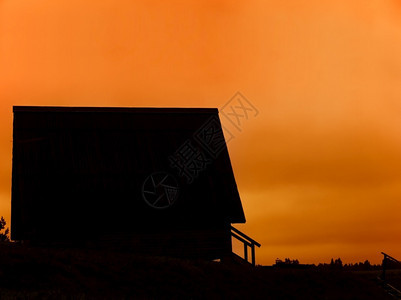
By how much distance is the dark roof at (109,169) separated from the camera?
4044cm

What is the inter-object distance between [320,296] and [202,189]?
10066 millimetres

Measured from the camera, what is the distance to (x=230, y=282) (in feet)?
113

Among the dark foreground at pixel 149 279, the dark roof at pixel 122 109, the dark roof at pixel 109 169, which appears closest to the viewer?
the dark foreground at pixel 149 279

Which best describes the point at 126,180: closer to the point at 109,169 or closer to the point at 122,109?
the point at 109,169

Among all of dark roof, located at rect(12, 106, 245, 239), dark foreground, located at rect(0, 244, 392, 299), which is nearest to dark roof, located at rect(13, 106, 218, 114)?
dark roof, located at rect(12, 106, 245, 239)

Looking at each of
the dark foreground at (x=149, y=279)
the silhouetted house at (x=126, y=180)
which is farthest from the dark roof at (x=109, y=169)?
the dark foreground at (x=149, y=279)

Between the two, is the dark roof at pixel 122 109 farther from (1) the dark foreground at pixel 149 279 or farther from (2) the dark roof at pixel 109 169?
(1) the dark foreground at pixel 149 279

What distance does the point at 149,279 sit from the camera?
3316 centimetres

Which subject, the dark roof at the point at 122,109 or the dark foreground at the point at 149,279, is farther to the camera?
the dark roof at the point at 122,109

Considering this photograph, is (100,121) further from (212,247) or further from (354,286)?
(354,286)

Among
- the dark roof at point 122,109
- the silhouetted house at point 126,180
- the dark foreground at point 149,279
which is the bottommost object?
the dark foreground at point 149,279

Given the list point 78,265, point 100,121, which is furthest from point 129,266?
point 100,121

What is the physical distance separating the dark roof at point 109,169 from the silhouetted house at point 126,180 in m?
0.05

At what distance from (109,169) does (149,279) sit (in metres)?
10.5
